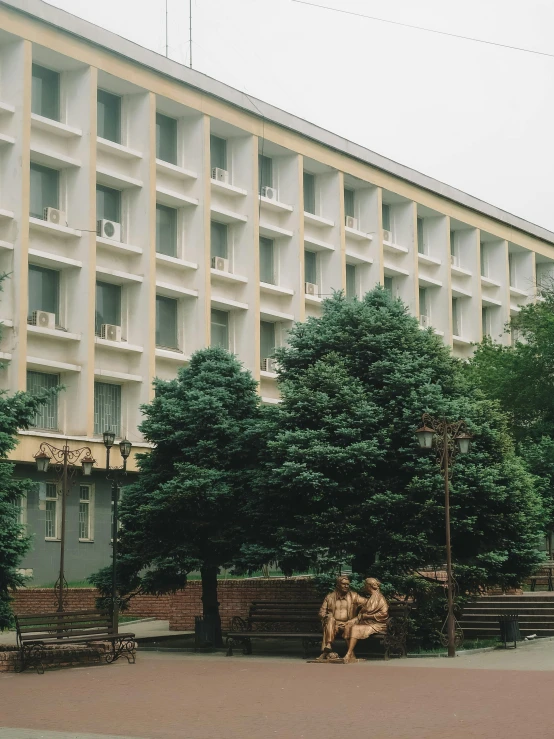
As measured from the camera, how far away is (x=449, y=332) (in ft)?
182

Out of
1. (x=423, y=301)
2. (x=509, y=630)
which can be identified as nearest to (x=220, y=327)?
(x=423, y=301)

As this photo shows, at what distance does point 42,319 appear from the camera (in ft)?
121

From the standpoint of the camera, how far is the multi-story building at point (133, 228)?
36875 millimetres

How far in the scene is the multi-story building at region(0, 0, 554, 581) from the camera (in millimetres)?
36875

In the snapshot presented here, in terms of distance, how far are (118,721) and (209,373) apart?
45.7ft

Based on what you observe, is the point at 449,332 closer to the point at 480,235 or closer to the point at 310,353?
the point at 480,235

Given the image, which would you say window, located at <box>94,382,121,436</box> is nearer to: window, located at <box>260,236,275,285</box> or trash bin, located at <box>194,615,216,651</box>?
window, located at <box>260,236,275,285</box>

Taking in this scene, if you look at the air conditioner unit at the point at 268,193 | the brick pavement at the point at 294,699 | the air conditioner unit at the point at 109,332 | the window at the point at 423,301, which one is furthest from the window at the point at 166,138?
the brick pavement at the point at 294,699

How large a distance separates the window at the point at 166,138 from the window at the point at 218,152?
204 centimetres

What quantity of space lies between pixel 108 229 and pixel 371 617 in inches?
860

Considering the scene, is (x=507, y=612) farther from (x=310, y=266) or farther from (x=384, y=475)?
(x=310, y=266)

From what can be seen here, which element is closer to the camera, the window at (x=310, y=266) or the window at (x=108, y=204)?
the window at (x=108, y=204)

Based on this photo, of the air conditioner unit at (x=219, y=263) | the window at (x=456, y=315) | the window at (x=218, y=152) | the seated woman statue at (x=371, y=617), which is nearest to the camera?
the seated woman statue at (x=371, y=617)

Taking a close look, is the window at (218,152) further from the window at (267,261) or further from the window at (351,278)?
the window at (351,278)
